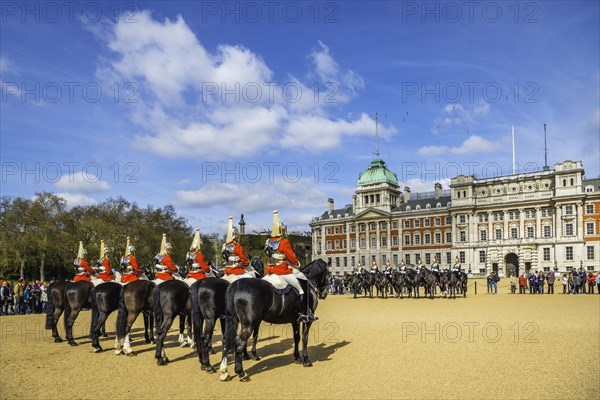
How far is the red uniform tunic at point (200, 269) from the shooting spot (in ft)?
44.7

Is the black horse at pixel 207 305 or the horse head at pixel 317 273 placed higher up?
the horse head at pixel 317 273

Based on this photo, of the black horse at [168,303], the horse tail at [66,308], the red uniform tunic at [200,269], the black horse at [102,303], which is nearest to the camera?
the black horse at [168,303]

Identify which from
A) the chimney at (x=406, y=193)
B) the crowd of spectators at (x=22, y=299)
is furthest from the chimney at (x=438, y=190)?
the crowd of spectators at (x=22, y=299)

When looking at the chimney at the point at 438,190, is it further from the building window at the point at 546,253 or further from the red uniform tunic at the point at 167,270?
the red uniform tunic at the point at 167,270

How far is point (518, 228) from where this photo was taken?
70500 millimetres

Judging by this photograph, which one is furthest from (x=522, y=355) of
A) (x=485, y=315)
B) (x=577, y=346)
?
(x=485, y=315)

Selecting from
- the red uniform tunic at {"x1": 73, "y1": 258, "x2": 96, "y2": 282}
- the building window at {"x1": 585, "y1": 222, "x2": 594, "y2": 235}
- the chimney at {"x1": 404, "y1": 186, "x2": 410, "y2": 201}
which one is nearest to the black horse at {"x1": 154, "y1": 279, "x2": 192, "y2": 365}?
the red uniform tunic at {"x1": 73, "y1": 258, "x2": 96, "y2": 282}

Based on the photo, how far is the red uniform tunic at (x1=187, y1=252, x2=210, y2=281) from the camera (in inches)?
537

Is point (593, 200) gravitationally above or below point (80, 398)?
above

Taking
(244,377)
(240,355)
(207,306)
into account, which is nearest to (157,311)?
(207,306)

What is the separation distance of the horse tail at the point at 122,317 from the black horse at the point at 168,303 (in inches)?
53.0

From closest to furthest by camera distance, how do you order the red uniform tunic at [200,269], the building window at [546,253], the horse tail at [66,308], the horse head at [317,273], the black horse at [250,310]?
the black horse at [250,310] → the horse head at [317,273] → the red uniform tunic at [200,269] → the horse tail at [66,308] → the building window at [546,253]

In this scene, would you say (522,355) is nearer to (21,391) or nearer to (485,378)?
(485,378)

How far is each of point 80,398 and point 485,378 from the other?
26.3ft
